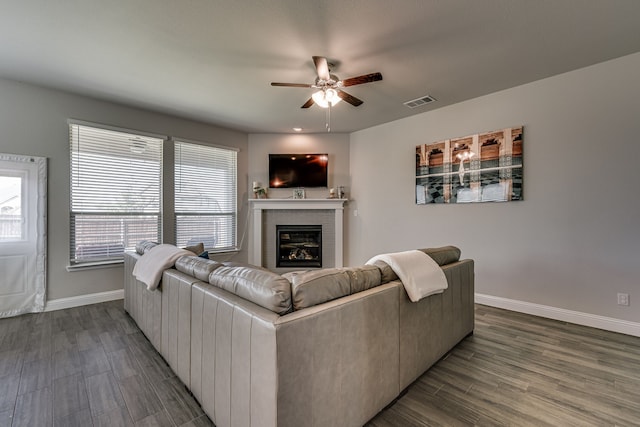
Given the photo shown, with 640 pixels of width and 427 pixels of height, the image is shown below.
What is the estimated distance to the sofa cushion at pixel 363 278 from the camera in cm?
160

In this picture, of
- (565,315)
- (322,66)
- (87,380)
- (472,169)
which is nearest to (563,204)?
(472,169)

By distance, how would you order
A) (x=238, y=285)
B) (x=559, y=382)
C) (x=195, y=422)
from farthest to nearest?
(x=559, y=382) < (x=195, y=422) < (x=238, y=285)

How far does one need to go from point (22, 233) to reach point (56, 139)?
3.99ft

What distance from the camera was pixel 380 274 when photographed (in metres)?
1.79

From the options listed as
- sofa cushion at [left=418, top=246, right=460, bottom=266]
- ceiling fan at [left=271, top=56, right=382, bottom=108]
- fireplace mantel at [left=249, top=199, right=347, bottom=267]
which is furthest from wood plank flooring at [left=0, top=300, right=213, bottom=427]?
ceiling fan at [left=271, top=56, right=382, bottom=108]

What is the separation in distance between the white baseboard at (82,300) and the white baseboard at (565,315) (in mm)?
5013

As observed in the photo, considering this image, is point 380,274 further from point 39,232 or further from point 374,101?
point 39,232

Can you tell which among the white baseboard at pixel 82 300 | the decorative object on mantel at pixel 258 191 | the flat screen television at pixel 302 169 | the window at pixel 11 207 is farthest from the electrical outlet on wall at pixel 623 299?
the window at pixel 11 207

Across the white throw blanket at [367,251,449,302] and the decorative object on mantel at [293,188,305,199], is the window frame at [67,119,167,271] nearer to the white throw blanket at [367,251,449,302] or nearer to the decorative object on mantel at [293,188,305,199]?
the decorative object on mantel at [293,188,305,199]

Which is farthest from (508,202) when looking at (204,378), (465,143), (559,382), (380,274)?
(204,378)

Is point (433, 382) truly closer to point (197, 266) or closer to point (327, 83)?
point (197, 266)

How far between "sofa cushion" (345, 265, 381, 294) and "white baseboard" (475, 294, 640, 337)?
272 cm

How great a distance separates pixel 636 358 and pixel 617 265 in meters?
0.94

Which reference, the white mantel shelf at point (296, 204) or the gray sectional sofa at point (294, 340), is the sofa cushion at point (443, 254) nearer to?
the gray sectional sofa at point (294, 340)
